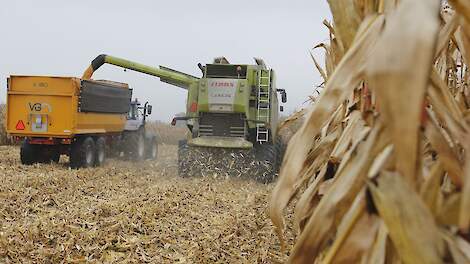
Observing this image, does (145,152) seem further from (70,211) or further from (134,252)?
(134,252)

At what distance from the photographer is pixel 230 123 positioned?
11.5 metres

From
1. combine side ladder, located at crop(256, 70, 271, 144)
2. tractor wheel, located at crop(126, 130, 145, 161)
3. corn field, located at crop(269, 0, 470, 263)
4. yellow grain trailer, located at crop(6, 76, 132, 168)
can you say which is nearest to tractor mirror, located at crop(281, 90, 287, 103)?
combine side ladder, located at crop(256, 70, 271, 144)

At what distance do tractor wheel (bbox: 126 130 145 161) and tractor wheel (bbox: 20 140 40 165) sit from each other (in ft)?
12.5

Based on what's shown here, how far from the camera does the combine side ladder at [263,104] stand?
37.2ft

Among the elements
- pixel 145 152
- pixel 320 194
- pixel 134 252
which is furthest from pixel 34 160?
pixel 320 194

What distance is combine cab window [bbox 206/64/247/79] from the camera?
11.6m

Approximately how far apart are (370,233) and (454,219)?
141 millimetres

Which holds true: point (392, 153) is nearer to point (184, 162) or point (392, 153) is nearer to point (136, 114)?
point (184, 162)

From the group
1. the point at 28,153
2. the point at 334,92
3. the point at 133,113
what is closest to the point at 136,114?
the point at 133,113

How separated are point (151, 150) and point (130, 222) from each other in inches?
468

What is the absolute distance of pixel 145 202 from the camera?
7.42 m

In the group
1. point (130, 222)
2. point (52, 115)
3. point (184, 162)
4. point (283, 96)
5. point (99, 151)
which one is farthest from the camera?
point (99, 151)

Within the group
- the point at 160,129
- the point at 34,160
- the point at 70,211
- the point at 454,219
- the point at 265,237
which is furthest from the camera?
the point at 160,129

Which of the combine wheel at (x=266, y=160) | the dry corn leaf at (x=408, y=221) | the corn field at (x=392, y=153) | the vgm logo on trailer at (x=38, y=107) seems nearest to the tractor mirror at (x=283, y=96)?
the combine wheel at (x=266, y=160)
